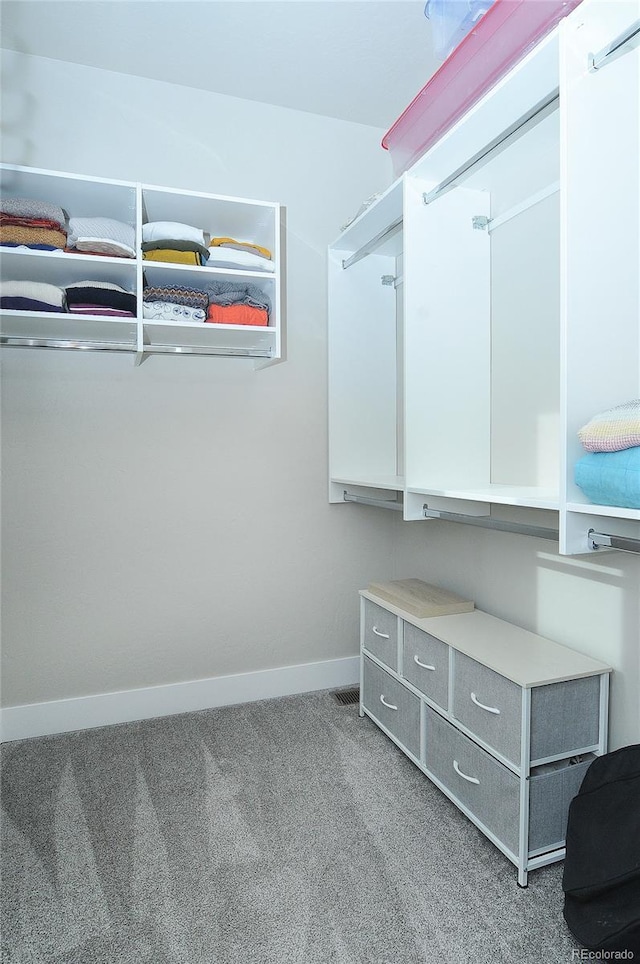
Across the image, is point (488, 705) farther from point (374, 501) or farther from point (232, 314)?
point (232, 314)

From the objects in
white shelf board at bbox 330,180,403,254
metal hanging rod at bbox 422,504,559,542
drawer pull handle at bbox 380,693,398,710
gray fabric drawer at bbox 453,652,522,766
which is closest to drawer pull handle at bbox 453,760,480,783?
gray fabric drawer at bbox 453,652,522,766

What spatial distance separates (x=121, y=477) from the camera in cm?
255

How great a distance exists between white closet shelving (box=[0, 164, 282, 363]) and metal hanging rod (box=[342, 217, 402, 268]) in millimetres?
478

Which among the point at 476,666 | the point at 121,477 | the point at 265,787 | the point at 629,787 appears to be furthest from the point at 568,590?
the point at 121,477

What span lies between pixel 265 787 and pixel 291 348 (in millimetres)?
1889

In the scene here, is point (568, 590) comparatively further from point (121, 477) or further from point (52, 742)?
point (52, 742)

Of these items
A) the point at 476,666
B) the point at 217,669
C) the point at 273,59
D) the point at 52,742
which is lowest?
the point at 52,742

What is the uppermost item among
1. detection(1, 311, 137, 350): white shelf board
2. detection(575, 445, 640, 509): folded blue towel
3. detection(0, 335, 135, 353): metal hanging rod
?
detection(1, 311, 137, 350): white shelf board

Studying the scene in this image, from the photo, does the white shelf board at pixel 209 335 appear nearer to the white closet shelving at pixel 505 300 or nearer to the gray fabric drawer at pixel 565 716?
the white closet shelving at pixel 505 300

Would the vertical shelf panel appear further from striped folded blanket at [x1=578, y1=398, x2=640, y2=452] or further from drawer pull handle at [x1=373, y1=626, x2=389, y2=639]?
drawer pull handle at [x1=373, y1=626, x2=389, y2=639]

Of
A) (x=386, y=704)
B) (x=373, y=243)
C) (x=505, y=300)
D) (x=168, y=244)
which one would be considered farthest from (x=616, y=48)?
(x=386, y=704)

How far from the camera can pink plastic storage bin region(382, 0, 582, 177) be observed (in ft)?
4.83

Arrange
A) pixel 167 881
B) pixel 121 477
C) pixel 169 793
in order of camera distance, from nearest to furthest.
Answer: pixel 167 881 < pixel 169 793 < pixel 121 477

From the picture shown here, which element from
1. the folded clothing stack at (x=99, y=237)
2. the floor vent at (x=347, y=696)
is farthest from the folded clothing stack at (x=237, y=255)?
the floor vent at (x=347, y=696)
